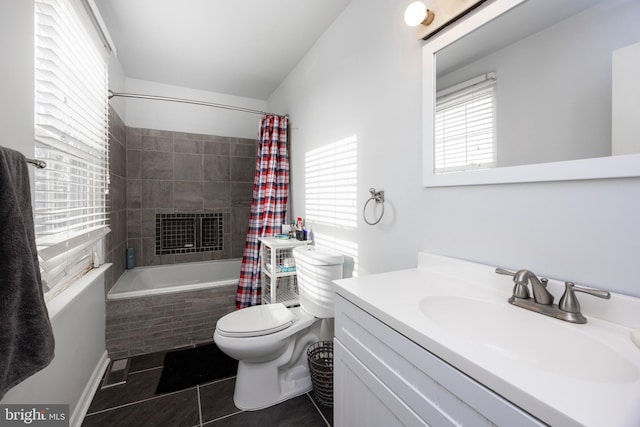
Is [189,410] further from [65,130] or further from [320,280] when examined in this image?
[65,130]

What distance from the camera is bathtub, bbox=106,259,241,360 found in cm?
212

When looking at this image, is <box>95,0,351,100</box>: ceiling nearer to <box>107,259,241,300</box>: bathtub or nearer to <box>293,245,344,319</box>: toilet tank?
<box>293,245,344,319</box>: toilet tank

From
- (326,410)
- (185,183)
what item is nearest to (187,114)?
(185,183)

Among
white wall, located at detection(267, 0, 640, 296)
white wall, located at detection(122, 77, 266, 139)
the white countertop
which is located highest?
white wall, located at detection(122, 77, 266, 139)

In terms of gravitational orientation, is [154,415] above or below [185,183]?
below

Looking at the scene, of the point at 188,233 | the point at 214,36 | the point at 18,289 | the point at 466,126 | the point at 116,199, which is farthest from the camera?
the point at 188,233

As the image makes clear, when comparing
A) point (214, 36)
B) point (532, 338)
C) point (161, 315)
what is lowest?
point (161, 315)

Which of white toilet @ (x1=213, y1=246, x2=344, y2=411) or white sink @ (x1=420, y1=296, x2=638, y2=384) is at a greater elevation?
white sink @ (x1=420, y1=296, x2=638, y2=384)

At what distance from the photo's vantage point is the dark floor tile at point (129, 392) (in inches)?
64.4

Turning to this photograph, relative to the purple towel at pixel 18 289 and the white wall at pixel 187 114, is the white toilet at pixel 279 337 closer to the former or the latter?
the purple towel at pixel 18 289

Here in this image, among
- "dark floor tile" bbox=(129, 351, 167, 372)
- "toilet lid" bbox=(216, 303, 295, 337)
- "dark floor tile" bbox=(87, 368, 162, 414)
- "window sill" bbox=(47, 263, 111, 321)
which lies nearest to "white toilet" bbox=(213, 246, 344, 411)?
"toilet lid" bbox=(216, 303, 295, 337)

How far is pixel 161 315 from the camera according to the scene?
2246 mm

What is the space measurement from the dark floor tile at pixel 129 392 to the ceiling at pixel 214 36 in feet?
8.24

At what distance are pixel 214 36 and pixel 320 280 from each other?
206 centimetres
